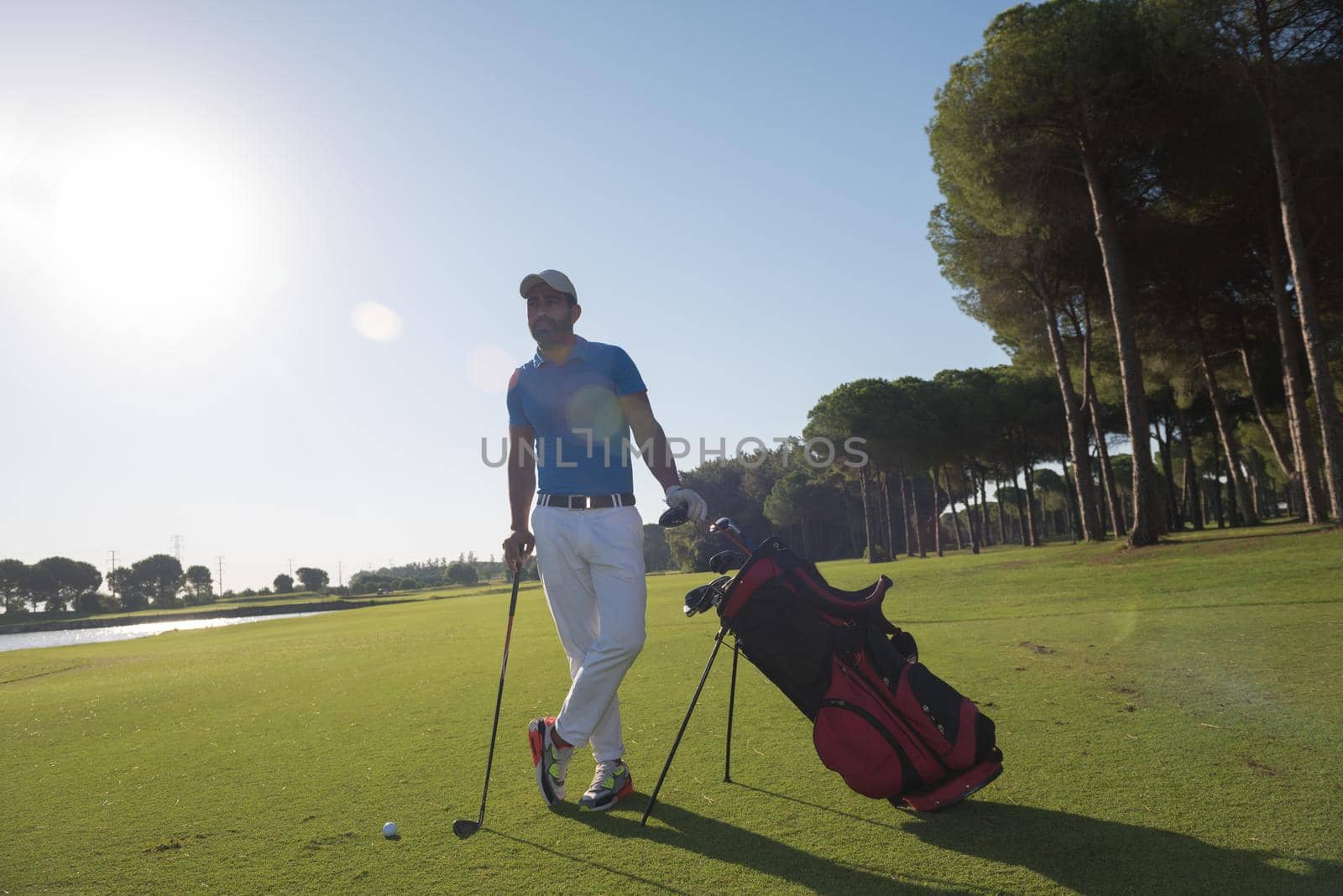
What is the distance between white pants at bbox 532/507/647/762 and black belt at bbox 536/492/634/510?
0.08 feet

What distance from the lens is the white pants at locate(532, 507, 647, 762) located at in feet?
13.1

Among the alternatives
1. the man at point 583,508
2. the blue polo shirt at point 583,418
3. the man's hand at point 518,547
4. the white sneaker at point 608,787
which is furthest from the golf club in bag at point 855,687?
the man's hand at point 518,547

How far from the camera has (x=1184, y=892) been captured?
2498 millimetres

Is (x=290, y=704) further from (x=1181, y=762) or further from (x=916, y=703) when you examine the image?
(x=1181, y=762)

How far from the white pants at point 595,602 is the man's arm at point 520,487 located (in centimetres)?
23

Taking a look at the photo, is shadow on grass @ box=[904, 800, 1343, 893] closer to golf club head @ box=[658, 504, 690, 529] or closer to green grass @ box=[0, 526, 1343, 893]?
green grass @ box=[0, 526, 1343, 893]

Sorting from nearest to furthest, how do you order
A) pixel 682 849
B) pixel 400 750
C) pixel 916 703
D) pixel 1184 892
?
pixel 1184 892, pixel 682 849, pixel 916 703, pixel 400 750

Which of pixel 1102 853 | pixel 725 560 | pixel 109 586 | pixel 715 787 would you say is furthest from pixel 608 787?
pixel 109 586

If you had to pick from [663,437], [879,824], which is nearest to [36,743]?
[663,437]

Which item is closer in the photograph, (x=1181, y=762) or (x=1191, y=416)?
(x=1181, y=762)

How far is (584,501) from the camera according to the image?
414 centimetres

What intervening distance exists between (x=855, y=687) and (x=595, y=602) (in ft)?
4.94

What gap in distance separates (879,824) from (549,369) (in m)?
2.79

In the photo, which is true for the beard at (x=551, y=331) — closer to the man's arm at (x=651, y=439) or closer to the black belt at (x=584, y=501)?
the man's arm at (x=651, y=439)
